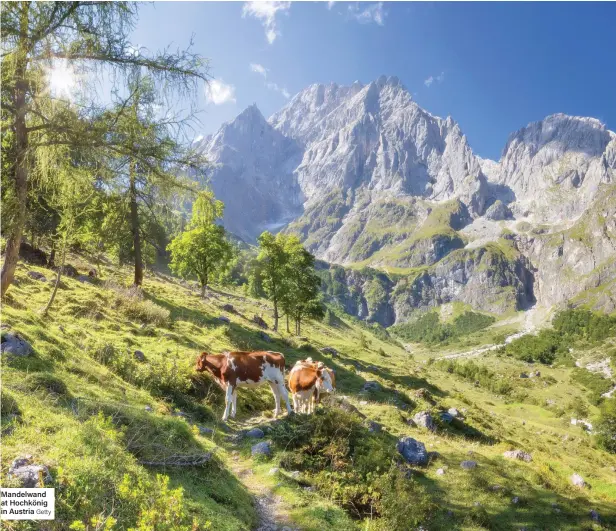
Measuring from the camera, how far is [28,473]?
468cm

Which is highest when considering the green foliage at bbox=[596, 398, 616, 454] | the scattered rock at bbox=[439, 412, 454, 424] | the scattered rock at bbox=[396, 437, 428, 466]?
the scattered rock at bbox=[396, 437, 428, 466]

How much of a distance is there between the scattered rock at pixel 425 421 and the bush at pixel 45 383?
18245mm

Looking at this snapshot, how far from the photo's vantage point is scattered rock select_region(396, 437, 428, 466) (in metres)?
14.0

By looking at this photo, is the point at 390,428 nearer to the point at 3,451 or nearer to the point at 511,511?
the point at 511,511

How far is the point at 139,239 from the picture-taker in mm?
33000

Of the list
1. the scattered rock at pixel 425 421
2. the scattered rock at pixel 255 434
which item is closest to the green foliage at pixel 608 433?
the scattered rock at pixel 425 421

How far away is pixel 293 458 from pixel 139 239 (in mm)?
27638

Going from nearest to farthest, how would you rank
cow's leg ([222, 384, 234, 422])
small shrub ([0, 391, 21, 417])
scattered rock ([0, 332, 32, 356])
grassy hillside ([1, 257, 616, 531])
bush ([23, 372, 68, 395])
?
grassy hillside ([1, 257, 616, 531]) → small shrub ([0, 391, 21, 417]) → bush ([23, 372, 68, 395]) → scattered rock ([0, 332, 32, 356]) → cow's leg ([222, 384, 234, 422])

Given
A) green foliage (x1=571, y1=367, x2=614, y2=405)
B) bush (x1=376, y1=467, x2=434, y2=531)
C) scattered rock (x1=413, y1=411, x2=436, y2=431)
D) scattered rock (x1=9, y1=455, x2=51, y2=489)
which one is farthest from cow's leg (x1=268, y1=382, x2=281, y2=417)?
green foliage (x1=571, y1=367, x2=614, y2=405)

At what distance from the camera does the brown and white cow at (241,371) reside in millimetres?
14180

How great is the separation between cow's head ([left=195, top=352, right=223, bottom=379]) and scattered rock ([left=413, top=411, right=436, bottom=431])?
12.6m

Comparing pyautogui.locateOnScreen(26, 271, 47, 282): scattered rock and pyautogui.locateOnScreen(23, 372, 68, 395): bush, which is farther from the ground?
pyautogui.locateOnScreen(26, 271, 47, 282): scattered rock

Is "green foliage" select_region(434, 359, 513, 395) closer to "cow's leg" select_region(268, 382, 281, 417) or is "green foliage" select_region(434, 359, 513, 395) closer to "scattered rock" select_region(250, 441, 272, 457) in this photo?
"cow's leg" select_region(268, 382, 281, 417)

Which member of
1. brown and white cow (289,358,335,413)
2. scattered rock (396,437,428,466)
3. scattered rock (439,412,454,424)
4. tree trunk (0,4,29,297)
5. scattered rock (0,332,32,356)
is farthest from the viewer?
scattered rock (439,412,454,424)
